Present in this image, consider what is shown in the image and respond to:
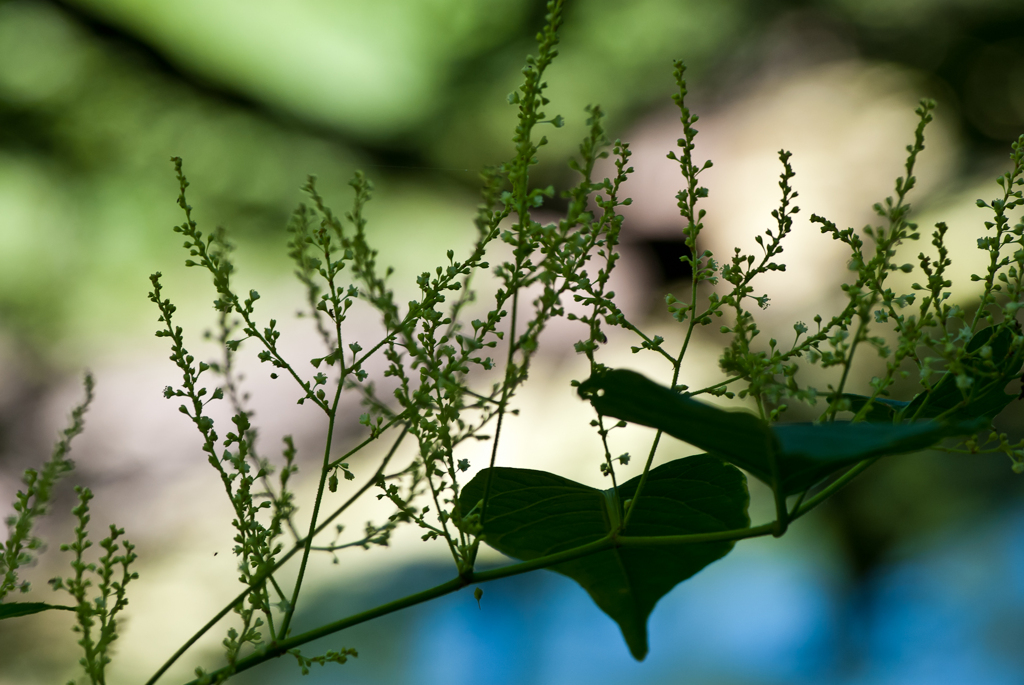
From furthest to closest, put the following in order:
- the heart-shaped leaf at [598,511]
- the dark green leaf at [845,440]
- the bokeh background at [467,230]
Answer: the bokeh background at [467,230], the heart-shaped leaf at [598,511], the dark green leaf at [845,440]

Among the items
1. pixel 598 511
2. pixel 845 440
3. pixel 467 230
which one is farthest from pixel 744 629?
pixel 845 440

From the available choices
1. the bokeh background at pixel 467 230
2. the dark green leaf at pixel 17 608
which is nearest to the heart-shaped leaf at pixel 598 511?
the dark green leaf at pixel 17 608

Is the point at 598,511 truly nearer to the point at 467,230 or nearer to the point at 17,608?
the point at 17,608

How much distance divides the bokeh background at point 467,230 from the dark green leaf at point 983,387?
1.21m

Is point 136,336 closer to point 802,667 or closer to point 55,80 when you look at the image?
point 55,80

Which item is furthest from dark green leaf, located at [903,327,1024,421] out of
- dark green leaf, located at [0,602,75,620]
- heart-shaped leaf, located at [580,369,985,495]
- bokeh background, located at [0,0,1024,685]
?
bokeh background, located at [0,0,1024,685]

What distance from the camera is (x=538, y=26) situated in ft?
5.42

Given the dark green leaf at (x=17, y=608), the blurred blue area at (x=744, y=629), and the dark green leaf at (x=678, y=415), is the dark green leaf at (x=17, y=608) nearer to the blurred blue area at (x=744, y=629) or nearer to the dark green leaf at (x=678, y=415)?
the dark green leaf at (x=678, y=415)

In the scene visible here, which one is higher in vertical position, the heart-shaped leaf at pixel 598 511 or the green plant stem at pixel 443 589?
the heart-shaped leaf at pixel 598 511

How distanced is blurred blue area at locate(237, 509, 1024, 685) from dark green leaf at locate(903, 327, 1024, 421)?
49.5 inches

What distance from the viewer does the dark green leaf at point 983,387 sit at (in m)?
0.26

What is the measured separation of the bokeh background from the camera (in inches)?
57.9

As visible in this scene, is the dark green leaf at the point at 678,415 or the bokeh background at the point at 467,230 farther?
the bokeh background at the point at 467,230

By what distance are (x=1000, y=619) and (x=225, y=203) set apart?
1.84 metres
